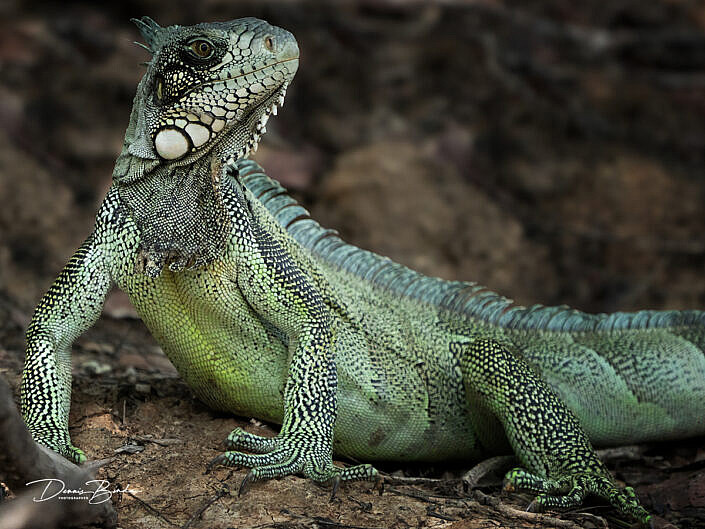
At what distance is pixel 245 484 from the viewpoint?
430 cm

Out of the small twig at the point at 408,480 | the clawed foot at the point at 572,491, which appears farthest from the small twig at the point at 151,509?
the clawed foot at the point at 572,491

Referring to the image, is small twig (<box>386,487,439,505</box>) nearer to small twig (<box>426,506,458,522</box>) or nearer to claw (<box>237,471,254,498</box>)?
small twig (<box>426,506,458,522</box>)

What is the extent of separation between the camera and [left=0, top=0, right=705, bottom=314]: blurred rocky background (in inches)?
434

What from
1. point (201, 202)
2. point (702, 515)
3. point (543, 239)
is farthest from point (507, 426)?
point (543, 239)

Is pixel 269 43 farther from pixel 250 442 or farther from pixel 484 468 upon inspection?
pixel 484 468

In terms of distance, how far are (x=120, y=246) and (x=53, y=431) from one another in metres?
1.09

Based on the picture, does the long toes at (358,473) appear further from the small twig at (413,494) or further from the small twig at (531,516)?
the small twig at (531,516)

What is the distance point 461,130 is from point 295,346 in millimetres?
8101

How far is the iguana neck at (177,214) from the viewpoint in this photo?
4531 mm

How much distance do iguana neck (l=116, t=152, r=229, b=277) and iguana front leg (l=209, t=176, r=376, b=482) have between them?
18cm

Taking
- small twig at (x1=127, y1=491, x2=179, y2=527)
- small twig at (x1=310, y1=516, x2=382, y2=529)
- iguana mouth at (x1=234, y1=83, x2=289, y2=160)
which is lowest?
small twig at (x1=127, y1=491, x2=179, y2=527)

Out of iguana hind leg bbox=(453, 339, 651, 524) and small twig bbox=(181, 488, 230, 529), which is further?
iguana hind leg bbox=(453, 339, 651, 524)

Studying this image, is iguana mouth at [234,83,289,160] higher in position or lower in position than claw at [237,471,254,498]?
higher
